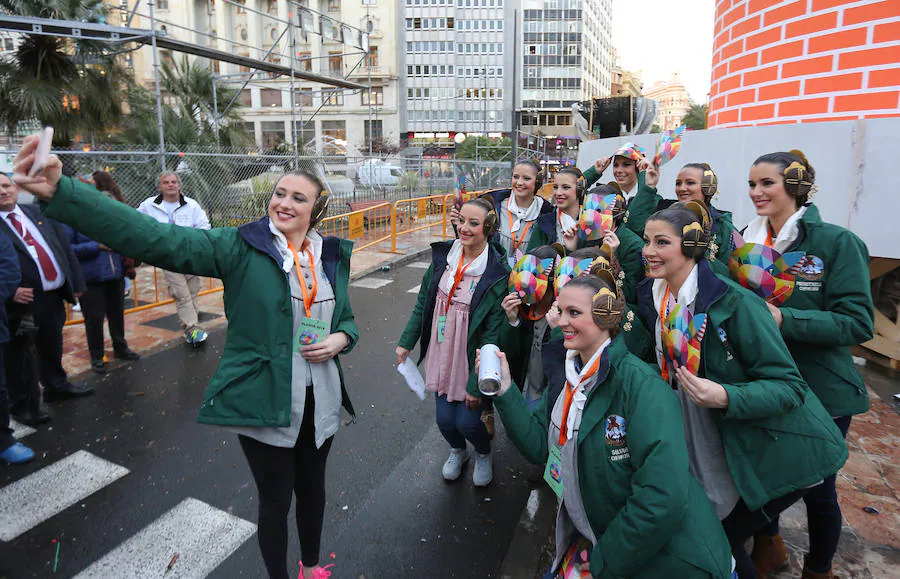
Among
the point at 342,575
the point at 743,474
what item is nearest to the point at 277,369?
the point at 342,575

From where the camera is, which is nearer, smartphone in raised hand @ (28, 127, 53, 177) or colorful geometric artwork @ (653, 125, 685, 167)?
smartphone in raised hand @ (28, 127, 53, 177)

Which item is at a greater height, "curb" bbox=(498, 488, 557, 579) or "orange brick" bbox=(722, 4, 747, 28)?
"orange brick" bbox=(722, 4, 747, 28)

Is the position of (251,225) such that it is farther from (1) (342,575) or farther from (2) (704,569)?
(2) (704,569)

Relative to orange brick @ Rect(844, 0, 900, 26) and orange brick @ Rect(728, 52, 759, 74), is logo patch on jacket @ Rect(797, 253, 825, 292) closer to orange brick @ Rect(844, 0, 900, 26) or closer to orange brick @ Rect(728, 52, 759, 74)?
orange brick @ Rect(844, 0, 900, 26)

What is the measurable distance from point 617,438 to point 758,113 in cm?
443

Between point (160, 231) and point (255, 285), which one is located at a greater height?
point (160, 231)

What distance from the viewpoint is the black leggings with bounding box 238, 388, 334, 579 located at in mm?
2410

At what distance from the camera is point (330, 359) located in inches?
102

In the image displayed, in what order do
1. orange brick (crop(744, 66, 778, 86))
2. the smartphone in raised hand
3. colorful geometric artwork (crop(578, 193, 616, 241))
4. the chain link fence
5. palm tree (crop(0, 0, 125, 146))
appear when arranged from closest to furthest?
the smartphone in raised hand, colorful geometric artwork (crop(578, 193, 616, 241)), orange brick (crop(744, 66, 778, 86)), the chain link fence, palm tree (crop(0, 0, 125, 146))

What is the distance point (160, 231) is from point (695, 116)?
64497mm

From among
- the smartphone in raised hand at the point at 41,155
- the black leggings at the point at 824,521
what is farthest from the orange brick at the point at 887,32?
the smartphone in raised hand at the point at 41,155

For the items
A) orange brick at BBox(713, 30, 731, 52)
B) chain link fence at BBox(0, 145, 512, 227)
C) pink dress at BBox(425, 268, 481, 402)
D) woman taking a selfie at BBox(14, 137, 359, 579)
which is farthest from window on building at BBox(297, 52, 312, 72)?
woman taking a selfie at BBox(14, 137, 359, 579)

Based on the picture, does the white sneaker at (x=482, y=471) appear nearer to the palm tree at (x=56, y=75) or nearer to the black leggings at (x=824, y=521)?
the black leggings at (x=824, y=521)

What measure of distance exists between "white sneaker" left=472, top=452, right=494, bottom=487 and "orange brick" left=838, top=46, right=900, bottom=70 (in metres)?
4.13
